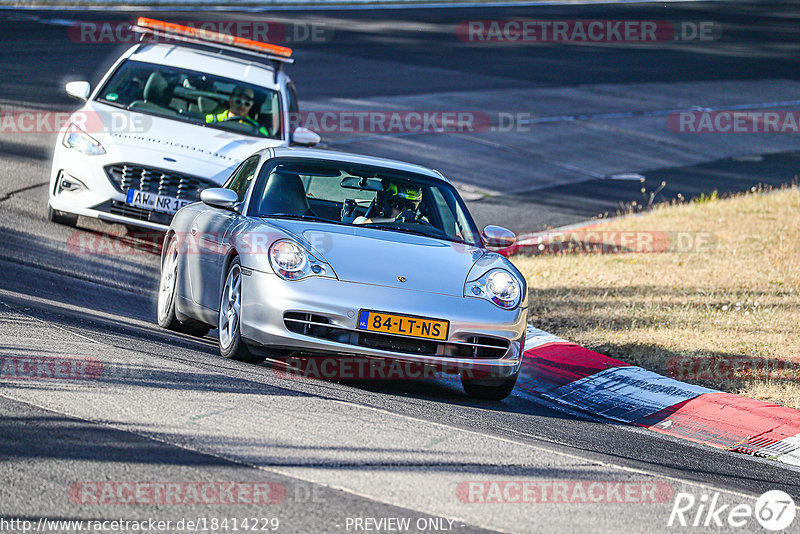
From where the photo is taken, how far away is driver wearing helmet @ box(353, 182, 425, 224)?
8.71 metres

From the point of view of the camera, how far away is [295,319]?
739 centimetres

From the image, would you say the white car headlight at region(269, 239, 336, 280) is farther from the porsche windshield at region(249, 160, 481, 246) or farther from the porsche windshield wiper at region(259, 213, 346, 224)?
the porsche windshield at region(249, 160, 481, 246)

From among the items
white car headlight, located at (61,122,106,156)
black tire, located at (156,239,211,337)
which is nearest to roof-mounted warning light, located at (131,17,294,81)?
white car headlight, located at (61,122,106,156)

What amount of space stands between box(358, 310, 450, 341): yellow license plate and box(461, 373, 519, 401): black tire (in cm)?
72

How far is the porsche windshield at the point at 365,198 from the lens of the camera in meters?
8.54

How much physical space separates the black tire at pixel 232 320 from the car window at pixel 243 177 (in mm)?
963

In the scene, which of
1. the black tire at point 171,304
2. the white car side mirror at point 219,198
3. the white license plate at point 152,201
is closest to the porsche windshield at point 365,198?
the white car side mirror at point 219,198

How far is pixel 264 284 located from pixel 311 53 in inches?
850

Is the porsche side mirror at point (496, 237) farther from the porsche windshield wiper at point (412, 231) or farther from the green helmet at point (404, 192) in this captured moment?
the green helmet at point (404, 192)

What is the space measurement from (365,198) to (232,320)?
59.6 inches

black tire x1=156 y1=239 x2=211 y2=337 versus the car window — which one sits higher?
the car window

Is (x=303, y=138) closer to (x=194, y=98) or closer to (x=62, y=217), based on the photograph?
(x=194, y=98)

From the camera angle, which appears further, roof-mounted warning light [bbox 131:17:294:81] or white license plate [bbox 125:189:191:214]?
roof-mounted warning light [bbox 131:17:294:81]

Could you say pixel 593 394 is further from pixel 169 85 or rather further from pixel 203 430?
pixel 169 85
